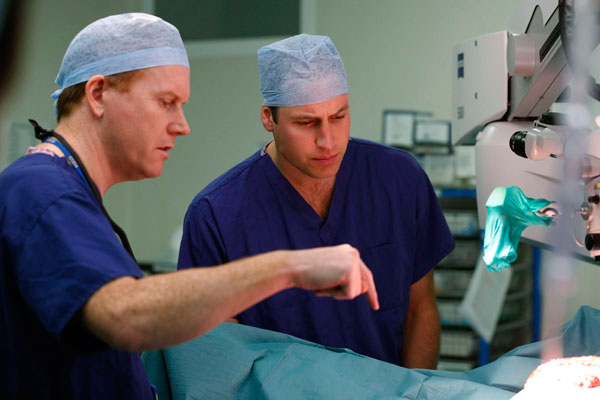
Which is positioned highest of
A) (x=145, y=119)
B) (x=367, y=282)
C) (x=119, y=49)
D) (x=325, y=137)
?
(x=119, y=49)

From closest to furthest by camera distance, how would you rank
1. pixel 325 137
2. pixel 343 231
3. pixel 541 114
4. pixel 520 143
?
pixel 520 143
pixel 541 114
pixel 325 137
pixel 343 231

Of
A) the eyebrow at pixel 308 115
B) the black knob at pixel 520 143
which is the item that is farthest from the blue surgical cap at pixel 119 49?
the black knob at pixel 520 143

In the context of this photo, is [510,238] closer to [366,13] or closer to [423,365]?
[423,365]

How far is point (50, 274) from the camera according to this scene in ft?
2.93

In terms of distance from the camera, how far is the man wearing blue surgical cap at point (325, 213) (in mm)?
1684

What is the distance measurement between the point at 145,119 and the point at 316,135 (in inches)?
26.3

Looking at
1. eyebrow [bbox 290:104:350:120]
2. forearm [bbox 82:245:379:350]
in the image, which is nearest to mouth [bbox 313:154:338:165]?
eyebrow [bbox 290:104:350:120]

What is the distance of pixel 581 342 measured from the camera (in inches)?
57.3

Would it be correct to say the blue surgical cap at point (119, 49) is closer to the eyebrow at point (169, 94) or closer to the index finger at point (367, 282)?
the eyebrow at point (169, 94)

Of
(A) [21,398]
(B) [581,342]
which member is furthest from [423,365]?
(A) [21,398]

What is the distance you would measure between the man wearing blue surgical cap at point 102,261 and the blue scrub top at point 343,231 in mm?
559

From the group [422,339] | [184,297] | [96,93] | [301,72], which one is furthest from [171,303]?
[422,339]

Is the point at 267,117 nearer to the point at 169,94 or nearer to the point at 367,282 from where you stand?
the point at 169,94

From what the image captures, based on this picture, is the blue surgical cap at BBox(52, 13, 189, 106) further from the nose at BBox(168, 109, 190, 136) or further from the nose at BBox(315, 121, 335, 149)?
the nose at BBox(315, 121, 335, 149)
